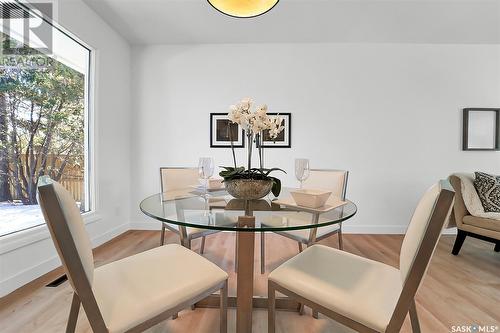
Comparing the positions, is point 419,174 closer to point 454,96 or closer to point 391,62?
point 454,96

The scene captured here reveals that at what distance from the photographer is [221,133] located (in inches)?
123

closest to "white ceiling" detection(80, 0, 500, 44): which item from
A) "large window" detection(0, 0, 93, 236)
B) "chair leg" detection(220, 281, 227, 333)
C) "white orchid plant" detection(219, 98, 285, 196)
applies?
"large window" detection(0, 0, 93, 236)

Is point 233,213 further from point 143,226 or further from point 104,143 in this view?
point 143,226

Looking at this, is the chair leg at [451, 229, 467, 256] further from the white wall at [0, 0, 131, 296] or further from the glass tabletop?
the white wall at [0, 0, 131, 296]

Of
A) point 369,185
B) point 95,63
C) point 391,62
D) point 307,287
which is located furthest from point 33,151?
point 391,62

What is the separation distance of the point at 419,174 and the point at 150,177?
3.63 metres

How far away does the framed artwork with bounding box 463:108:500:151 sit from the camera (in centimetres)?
306

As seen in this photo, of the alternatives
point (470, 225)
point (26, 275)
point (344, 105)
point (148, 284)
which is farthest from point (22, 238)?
point (470, 225)

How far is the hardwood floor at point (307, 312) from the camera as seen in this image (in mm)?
1378

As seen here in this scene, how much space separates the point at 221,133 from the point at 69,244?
250cm

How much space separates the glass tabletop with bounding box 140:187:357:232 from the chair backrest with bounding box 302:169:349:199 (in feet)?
1.71

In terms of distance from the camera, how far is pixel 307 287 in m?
0.97

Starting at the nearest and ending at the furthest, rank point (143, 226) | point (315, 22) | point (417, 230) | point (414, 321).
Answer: point (417, 230)
point (414, 321)
point (315, 22)
point (143, 226)

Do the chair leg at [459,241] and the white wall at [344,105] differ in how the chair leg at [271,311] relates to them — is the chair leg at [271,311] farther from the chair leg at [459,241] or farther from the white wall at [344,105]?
the chair leg at [459,241]
